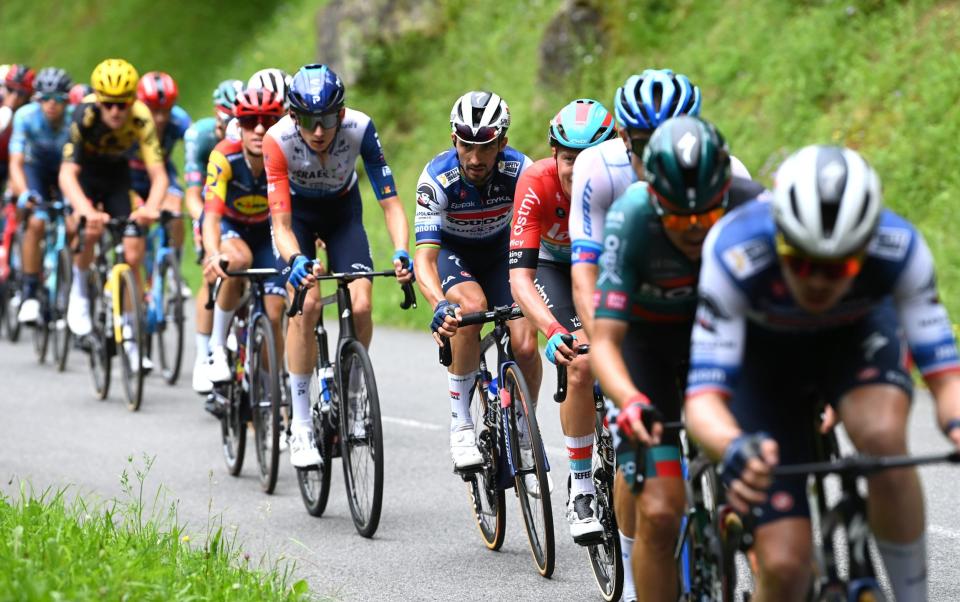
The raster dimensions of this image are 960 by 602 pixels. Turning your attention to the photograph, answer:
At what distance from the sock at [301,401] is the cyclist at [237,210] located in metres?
1.32

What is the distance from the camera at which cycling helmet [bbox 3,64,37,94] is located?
52.2 ft

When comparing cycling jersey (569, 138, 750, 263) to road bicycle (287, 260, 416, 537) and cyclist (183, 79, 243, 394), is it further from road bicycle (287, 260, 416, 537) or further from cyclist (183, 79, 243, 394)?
cyclist (183, 79, 243, 394)

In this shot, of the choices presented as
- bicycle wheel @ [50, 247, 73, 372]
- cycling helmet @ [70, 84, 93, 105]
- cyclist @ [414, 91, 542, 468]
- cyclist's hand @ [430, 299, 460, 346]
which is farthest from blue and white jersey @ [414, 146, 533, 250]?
cycling helmet @ [70, 84, 93, 105]

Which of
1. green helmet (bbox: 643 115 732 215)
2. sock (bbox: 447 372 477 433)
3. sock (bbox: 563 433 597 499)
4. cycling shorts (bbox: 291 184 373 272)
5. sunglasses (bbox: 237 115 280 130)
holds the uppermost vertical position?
sunglasses (bbox: 237 115 280 130)

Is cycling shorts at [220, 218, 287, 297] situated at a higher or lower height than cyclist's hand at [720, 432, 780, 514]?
higher

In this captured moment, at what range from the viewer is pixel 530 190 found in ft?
21.9

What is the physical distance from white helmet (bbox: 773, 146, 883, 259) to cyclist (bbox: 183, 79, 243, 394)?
276 inches

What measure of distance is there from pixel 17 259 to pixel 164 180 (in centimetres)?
436

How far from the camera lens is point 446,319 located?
6727 millimetres

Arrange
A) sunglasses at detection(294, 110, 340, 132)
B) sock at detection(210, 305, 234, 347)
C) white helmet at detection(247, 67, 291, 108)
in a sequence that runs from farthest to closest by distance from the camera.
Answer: sock at detection(210, 305, 234, 347) → white helmet at detection(247, 67, 291, 108) → sunglasses at detection(294, 110, 340, 132)

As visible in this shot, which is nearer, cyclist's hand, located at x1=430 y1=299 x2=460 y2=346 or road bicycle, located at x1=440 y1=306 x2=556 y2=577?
road bicycle, located at x1=440 y1=306 x2=556 y2=577

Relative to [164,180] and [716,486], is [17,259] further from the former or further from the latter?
[716,486]

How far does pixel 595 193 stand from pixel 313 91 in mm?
2558

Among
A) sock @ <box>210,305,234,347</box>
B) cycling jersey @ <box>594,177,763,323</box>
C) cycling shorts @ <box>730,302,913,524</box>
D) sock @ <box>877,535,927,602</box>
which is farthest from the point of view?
sock @ <box>210,305,234,347</box>
